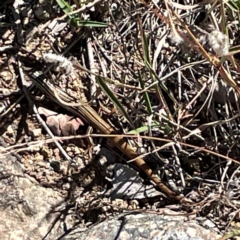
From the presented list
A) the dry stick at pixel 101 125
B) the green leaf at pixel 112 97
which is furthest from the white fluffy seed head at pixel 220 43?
the dry stick at pixel 101 125

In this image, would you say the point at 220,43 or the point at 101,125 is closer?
the point at 220,43

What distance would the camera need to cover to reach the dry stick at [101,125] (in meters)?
1.98

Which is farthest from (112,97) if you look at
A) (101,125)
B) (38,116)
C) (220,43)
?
(220,43)

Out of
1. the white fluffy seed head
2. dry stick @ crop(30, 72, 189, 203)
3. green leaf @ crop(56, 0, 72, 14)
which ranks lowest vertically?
dry stick @ crop(30, 72, 189, 203)

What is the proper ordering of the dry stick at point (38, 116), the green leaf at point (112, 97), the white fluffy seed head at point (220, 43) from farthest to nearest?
the dry stick at point (38, 116) → the green leaf at point (112, 97) → the white fluffy seed head at point (220, 43)

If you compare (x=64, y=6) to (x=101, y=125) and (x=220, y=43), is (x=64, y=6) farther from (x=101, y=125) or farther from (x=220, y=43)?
(x=220, y=43)

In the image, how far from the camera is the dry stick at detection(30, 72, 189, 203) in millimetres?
1976

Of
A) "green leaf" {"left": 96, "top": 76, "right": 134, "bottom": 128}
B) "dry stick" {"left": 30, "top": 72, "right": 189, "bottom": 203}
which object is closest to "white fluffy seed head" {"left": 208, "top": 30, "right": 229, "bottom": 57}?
"green leaf" {"left": 96, "top": 76, "right": 134, "bottom": 128}

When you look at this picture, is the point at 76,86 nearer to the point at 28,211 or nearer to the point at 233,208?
the point at 28,211

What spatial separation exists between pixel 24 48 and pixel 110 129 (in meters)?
0.44

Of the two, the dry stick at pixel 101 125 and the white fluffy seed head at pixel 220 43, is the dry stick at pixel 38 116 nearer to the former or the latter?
the dry stick at pixel 101 125

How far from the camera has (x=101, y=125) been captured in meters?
1.99

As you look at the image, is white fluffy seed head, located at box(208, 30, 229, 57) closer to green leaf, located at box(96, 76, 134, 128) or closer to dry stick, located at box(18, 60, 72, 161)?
green leaf, located at box(96, 76, 134, 128)

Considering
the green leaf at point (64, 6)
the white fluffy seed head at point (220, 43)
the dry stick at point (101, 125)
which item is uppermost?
the green leaf at point (64, 6)
